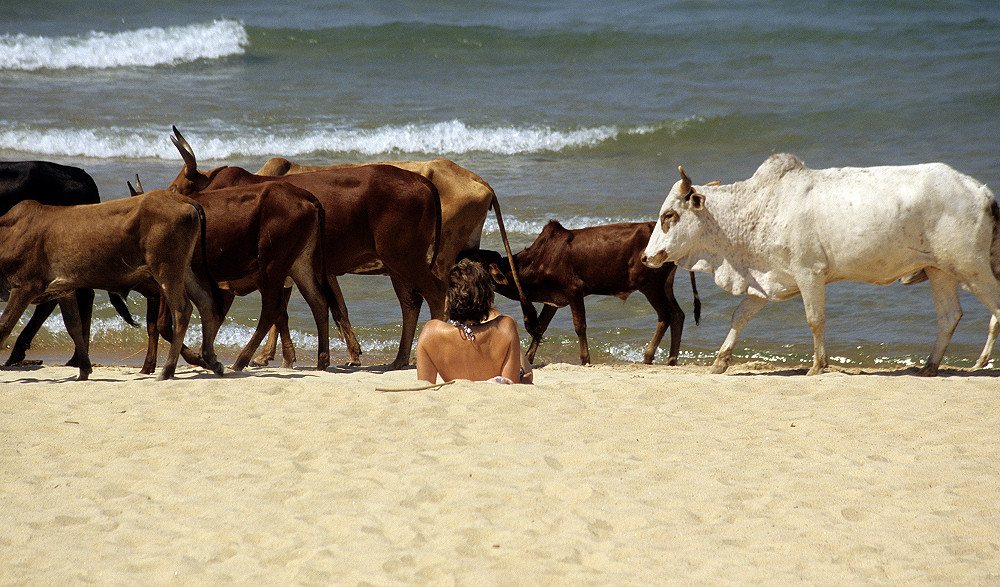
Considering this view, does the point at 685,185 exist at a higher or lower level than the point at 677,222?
higher

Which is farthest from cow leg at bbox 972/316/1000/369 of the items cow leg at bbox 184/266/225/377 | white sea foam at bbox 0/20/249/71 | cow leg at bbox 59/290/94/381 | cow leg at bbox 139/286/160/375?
white sea foam at bbox 0/20/249/71

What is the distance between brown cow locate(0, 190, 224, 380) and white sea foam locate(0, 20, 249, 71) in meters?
20.0

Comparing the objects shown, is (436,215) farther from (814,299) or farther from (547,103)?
(547,103)

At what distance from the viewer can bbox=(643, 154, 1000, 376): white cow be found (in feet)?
24.5

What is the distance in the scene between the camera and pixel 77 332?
784 cm

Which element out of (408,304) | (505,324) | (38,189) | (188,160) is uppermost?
(188,160)


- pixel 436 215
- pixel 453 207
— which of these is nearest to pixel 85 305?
pixel 436 215

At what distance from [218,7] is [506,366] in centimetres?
2567

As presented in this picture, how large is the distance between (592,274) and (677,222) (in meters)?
1.86

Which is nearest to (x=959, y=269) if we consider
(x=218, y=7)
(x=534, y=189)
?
(x=534, y=189)

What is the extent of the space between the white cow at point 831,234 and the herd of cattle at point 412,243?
0.01m

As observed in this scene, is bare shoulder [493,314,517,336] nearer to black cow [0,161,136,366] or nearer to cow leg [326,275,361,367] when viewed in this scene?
cow leg [326,275,361,367]

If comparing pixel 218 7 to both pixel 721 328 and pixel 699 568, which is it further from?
pixel 699 568

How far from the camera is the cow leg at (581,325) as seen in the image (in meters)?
9.86
